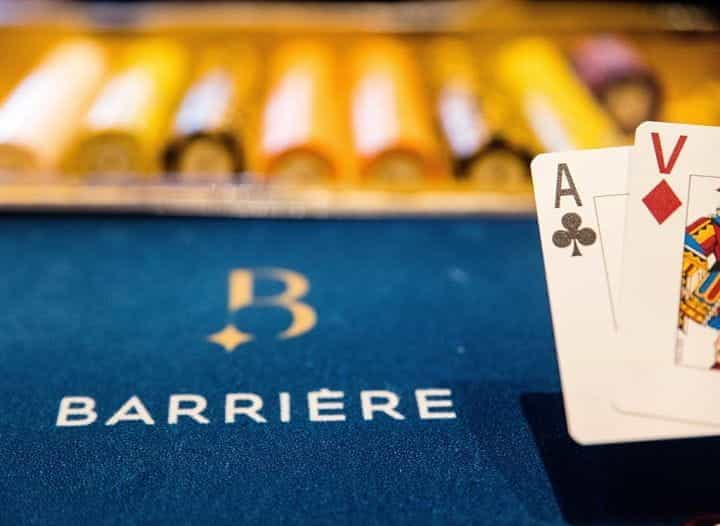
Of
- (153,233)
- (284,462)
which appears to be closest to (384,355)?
(284,462)

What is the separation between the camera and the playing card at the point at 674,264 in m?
1.64

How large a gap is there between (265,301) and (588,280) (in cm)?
96

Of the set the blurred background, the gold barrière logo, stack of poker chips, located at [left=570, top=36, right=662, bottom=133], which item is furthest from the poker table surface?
stack of poker chips, located at [left=570, top=36, right=662, bottom=133]

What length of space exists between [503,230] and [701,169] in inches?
46.2

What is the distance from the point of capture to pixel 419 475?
1.75 metres

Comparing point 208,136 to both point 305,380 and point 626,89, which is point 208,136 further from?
point 626,89

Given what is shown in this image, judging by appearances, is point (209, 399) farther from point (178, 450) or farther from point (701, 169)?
point (701, 169)

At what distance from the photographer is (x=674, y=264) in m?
1.69

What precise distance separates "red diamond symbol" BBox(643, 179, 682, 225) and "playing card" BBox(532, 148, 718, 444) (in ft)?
Result: 0.15

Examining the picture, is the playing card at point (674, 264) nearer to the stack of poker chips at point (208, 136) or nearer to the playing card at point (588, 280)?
the playing card at point (588, 280)

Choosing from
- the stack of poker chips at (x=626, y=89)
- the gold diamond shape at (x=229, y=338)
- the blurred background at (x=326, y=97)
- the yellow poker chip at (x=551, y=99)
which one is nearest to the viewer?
the gold diamond shape at (x=229, y=338)

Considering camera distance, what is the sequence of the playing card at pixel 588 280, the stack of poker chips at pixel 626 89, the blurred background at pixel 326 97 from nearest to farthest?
the playing card at pixel 588 280, the blurred background at pixel 326 97, the stack of poker chips at pixel 626 89

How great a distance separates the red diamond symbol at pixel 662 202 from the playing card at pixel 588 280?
45 mm

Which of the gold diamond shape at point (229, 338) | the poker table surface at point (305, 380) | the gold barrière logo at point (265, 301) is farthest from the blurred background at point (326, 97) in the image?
the gold diamond shape at point (229, 338)
